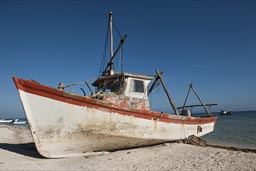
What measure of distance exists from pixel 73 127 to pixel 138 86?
3.87 meters

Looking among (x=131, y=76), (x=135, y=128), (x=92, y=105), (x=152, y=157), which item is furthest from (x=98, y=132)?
(x=131, y=76)

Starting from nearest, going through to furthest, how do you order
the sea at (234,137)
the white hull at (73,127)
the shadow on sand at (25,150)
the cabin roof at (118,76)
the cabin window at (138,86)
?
the white hull at (73,127) < the shadow on sand at (25,150) < the cabin roof at (118,76) < the cabin window at (138,86) < the sea at (234,137)

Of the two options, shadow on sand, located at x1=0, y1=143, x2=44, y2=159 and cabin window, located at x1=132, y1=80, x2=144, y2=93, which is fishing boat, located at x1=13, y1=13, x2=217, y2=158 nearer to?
cabin window, located at x1=132, y1=80, x2=144, y2=93

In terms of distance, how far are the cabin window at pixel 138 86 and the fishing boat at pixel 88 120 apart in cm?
5

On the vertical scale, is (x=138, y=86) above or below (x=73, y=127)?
above

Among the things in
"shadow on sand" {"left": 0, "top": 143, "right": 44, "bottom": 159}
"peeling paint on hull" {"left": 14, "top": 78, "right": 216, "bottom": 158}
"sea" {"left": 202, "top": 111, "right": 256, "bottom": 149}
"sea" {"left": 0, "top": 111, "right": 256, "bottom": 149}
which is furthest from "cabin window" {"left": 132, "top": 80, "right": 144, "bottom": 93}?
"sea" {"left": 202, "top": 111, "right": 256, "bottom": 149}

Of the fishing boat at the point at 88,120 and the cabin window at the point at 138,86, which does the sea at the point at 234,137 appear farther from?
the cabin window at the point at 138,86

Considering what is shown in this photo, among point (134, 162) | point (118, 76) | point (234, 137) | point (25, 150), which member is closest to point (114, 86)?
point (118, 76)

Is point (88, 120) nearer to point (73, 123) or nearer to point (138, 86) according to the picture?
point (73, 123)

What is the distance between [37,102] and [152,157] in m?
4.67

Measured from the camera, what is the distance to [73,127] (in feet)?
21.0

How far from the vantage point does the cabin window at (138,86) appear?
880cm

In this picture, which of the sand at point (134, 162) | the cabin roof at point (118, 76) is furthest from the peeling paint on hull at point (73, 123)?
the cabin roof at point (118, 76)

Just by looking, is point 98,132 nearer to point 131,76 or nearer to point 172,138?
point 131,76
